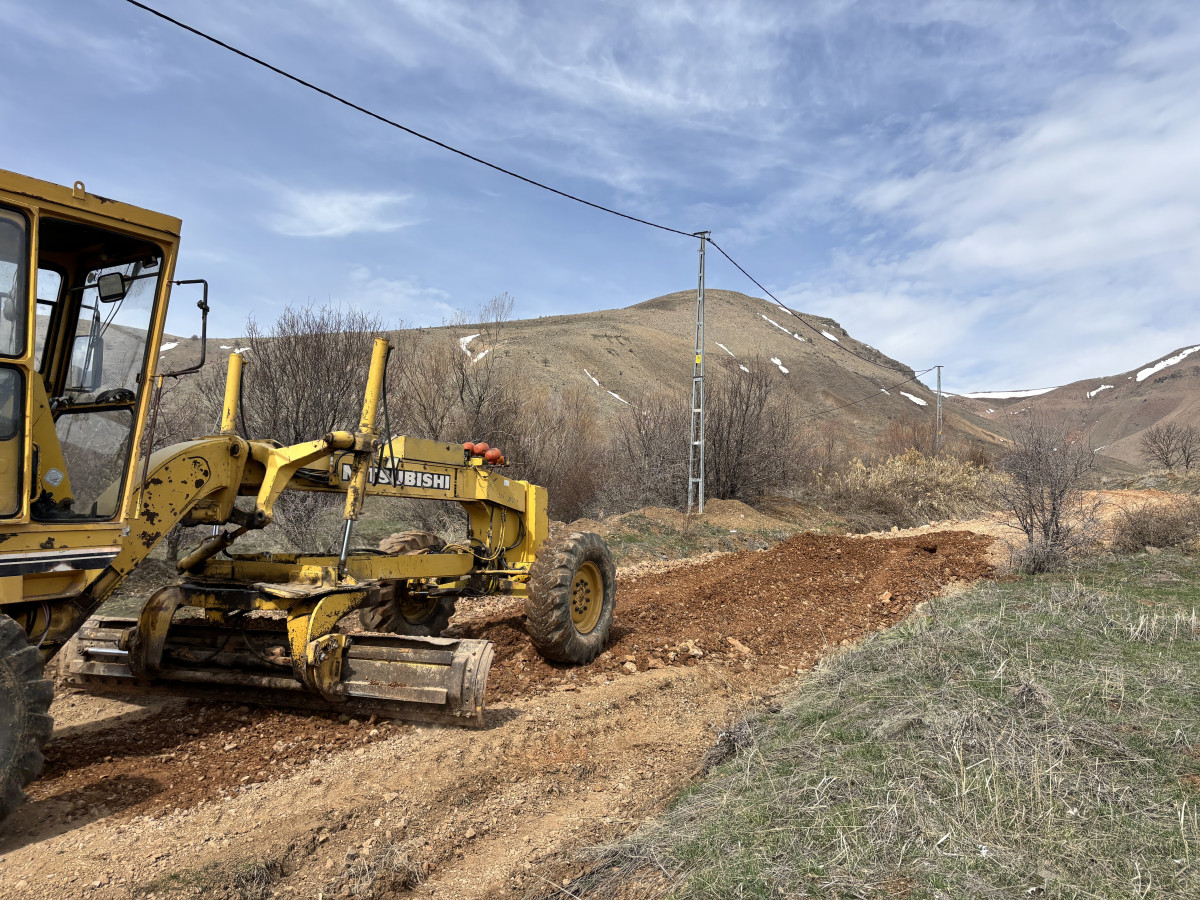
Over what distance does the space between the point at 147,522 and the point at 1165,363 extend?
138058mm

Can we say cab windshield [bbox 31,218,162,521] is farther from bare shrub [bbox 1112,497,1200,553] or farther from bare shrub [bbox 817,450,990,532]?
bare shrub [bbox 817,450,990,532]

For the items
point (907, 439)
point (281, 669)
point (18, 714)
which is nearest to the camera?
point (18, 714)

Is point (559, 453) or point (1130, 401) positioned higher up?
point (1130, 401)

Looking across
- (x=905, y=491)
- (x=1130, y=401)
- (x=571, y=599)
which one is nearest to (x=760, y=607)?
(x=571, y=599)

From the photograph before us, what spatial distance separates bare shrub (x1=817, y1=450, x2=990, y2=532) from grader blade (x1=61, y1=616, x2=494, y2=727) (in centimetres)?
2056

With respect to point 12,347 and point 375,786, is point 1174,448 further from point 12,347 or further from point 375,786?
point 12,347

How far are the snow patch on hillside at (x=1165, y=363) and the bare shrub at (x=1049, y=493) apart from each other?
397 feet

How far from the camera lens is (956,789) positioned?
155 inches

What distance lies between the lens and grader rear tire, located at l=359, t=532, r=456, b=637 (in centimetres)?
727

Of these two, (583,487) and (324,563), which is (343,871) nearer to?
(324,563)

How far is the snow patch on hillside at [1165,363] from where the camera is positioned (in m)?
114

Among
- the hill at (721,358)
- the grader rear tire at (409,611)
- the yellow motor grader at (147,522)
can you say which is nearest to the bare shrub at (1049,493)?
the yellow motor grader at (147,522)

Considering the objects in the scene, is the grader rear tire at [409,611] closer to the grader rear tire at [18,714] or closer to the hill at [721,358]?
the grader rear tire at [18,714]

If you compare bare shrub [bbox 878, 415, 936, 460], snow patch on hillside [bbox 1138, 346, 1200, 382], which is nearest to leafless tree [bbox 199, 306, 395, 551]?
bare shrub [bbox 878, 415, 936, 460]
